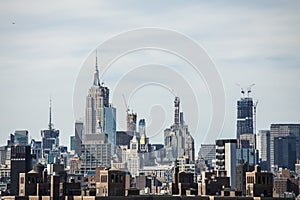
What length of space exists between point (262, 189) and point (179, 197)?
9346mm

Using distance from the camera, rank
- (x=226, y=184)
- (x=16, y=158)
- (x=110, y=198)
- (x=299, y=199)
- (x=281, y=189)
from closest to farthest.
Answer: (x=110, y=198) → (x=226, y=184) → (x=299, y=199) → (x=16, y=158) → (x=281, y=189)

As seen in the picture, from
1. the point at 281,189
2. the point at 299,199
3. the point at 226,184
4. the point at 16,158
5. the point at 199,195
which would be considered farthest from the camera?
the point at 281,189

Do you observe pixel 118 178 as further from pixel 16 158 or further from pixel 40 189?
pixel 16 158

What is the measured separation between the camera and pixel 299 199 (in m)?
166

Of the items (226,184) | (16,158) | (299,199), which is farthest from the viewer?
(16,158)

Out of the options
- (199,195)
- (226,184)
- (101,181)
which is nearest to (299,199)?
(226,184)

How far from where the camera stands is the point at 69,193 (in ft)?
422

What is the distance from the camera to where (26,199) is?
128m

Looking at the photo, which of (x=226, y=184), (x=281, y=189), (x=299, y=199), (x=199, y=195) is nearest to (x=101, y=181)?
(x=199, y=195)

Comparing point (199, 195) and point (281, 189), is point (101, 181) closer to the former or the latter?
point (199, 195)

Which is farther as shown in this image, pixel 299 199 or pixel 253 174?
pixel 299 199

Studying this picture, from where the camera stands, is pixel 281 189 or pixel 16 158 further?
pixel 281 189

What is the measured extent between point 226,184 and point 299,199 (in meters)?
24.1

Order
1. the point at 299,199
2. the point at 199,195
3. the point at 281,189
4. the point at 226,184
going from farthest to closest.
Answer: the point at 281,189, the point at 299,199, the point at 226,184, the point at 199,195
